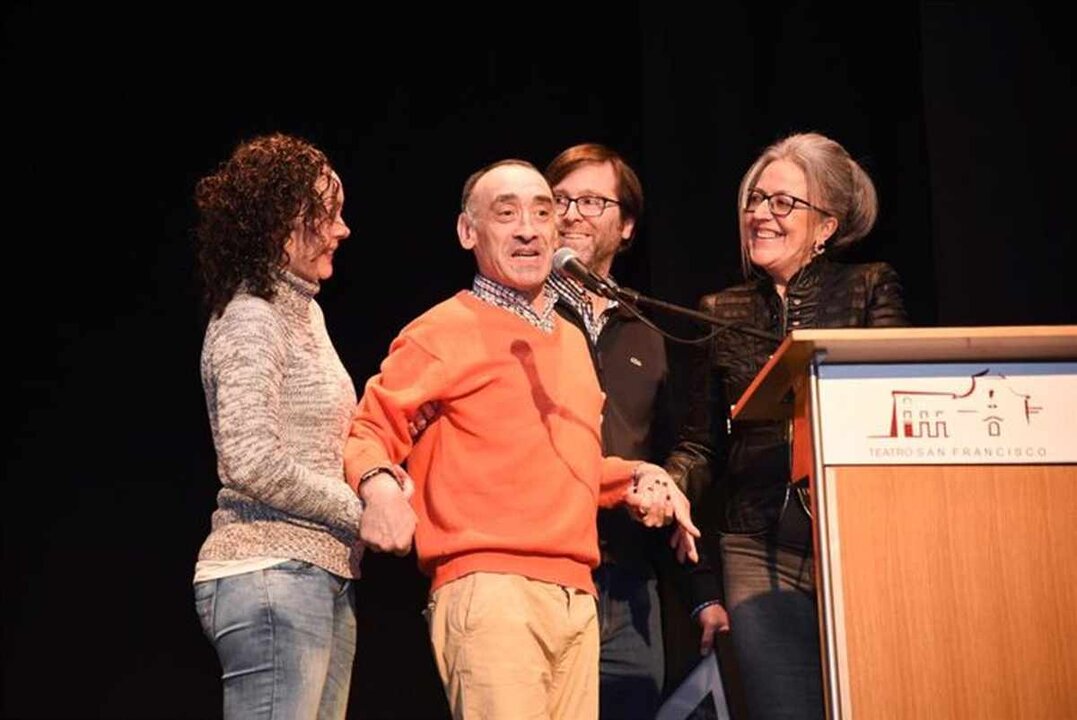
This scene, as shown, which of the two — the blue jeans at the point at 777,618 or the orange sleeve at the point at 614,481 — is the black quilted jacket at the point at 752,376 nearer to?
the blue jeans at the point at 777,618

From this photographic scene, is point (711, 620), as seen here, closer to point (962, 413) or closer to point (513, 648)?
point (513, 648)

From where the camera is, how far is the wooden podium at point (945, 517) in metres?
2.14

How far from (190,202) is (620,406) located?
1.77 meters

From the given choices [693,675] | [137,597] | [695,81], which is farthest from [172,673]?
[695,81]

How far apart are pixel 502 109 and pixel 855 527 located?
8.45 ft

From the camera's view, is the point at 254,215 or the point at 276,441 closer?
the point at 276,441

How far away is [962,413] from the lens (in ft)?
7.18

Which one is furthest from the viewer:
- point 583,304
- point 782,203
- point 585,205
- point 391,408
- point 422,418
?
point 585,205

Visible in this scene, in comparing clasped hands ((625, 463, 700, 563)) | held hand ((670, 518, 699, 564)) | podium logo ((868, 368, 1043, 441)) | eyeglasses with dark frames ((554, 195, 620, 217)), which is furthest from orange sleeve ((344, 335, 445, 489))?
eyeglasses with dark frames ((554, 195, 620, 217))

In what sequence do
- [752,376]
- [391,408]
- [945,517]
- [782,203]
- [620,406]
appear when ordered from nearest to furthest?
[945,517]
[391,408]
[752,376]
[782,203]
[620,406]

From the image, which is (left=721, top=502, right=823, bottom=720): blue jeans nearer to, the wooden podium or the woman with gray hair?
the woman with gray hair

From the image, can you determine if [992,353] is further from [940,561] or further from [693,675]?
[693,675]

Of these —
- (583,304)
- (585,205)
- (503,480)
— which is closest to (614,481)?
(503,480)

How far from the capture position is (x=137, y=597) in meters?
4.35
